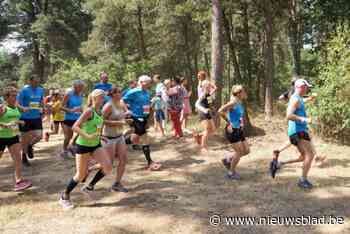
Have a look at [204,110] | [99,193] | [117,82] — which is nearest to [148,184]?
[99,193]

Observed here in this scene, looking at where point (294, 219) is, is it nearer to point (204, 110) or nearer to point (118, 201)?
point (118, 201)

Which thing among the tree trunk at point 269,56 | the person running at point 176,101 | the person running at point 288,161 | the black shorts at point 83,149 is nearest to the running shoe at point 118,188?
the black shorts at point 83,149

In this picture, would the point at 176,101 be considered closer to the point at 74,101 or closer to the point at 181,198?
the point at 74,101

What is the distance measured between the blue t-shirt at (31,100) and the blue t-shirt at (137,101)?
222 centimetres

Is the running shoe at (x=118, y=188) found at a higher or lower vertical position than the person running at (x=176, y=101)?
lower

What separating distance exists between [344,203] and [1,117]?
19.2ft

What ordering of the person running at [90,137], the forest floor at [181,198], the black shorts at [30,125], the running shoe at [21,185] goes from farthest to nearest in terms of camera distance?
the black shorts at [30,125] < the running shoe at [21,185] < the person running at [90,137] < the forest floor at [181,198]

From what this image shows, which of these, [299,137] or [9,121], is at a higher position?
[9,121]

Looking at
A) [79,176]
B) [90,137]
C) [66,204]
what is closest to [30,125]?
[66,204]

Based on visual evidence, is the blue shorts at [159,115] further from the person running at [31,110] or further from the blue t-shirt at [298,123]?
the blue t-shirt at [298,123]

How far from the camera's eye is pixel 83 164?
566 centimetres

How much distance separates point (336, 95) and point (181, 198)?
5689mm

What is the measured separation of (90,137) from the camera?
5516 millimetres

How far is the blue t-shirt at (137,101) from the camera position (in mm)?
7449
